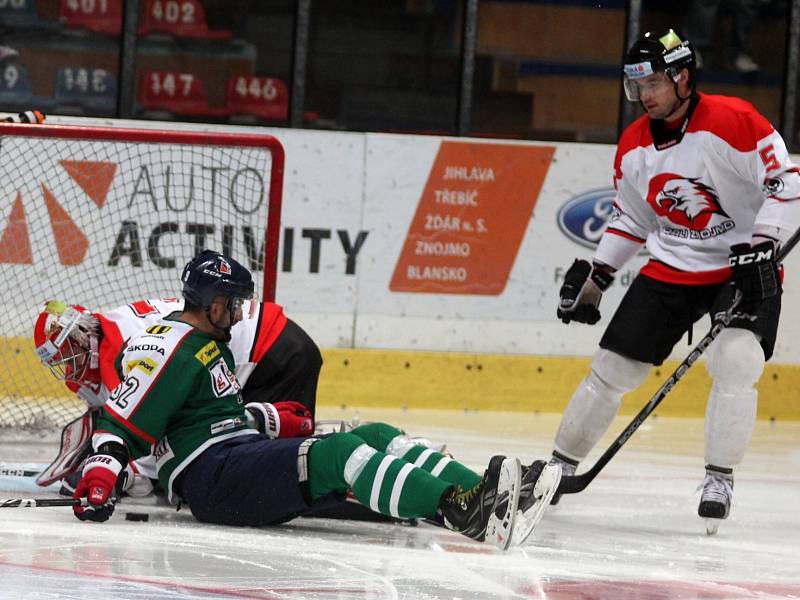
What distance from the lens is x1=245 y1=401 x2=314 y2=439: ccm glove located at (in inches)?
164

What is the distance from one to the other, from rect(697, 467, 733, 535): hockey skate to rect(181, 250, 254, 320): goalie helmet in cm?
140

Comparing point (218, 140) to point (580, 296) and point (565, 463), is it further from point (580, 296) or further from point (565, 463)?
point (565, 463)

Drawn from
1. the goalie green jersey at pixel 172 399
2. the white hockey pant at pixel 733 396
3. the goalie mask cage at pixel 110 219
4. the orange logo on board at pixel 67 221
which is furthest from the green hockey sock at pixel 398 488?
the orange logo on board at pixel 67 221

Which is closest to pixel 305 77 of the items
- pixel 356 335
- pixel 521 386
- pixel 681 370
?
pixel 356 335

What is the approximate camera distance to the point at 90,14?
7.47 meters

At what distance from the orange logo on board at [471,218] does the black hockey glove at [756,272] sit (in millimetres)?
3069

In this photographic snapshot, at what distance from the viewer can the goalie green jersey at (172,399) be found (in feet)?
12.5

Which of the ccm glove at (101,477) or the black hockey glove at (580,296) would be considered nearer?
the ccm glove at (101,477)

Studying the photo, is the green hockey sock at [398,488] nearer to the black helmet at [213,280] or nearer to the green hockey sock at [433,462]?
the green hockey sock at [433,462]

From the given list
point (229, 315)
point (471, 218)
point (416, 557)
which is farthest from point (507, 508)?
point (471, 218)

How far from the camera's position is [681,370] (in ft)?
15.4

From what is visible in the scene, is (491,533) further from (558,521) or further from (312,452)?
(558,521)

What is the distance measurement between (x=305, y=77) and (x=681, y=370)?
135 inches

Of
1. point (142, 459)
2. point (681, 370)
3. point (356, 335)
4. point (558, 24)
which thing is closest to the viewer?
point (142, 459)
